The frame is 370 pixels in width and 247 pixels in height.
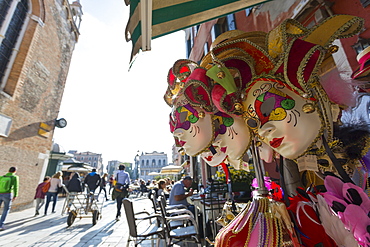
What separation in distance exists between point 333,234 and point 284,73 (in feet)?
2.10

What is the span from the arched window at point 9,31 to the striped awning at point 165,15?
9.70 meters

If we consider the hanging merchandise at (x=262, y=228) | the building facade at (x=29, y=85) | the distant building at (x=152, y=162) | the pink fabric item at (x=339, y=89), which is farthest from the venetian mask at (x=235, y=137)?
the distant building at (x=152, y=162)

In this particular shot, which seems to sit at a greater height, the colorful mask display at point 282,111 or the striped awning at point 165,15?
the striped awning at point 165,15

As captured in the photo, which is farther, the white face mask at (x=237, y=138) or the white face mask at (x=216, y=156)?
the white face mask at (x=216, y=156)

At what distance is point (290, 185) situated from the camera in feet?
3.11

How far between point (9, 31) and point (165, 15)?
434 inches

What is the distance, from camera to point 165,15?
1252 millimetres

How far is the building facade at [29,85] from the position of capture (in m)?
7.59

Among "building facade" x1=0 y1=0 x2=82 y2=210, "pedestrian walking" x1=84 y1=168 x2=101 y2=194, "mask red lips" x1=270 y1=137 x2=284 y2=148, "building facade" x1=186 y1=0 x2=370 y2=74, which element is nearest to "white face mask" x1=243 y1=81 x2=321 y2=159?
"mask red lips" x1=270 y1=137 x2=284 y2=148

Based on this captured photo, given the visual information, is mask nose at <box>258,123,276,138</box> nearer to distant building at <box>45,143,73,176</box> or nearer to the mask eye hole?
the mask eye hole

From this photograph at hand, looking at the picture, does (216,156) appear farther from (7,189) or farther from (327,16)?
(7,189)

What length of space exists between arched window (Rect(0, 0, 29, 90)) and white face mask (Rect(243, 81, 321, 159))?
1044cm

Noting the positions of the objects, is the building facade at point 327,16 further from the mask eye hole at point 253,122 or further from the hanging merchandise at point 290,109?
the mask eye hole at point 253,122

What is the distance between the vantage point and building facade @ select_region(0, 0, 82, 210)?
759 cm
